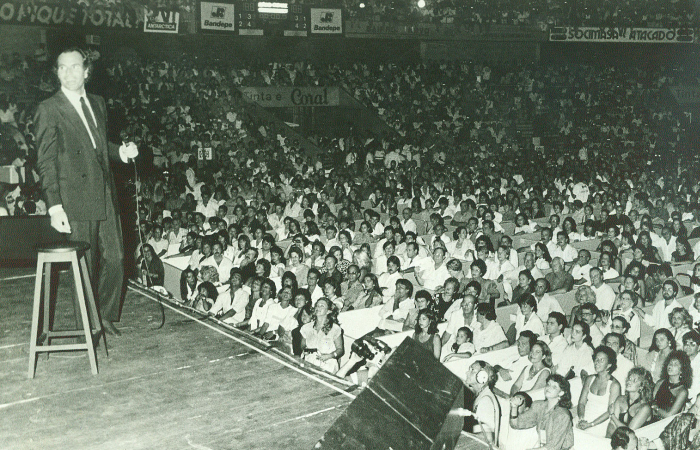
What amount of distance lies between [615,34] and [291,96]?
10.7 meters

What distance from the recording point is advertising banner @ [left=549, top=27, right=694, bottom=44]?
21703mm

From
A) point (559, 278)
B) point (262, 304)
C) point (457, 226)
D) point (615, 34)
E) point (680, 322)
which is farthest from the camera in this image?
point (615, 34)

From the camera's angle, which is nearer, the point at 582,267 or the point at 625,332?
the point at 625,332

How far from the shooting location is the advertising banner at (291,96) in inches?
741

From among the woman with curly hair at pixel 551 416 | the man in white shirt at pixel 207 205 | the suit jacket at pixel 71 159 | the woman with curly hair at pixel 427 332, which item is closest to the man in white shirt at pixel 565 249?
the woman with curly hair at pixel 427 332

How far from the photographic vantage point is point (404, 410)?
278 cm

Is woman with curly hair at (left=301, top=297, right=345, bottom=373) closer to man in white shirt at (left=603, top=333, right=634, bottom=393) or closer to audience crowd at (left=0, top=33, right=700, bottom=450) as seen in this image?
audience crowd at (left=0, top=33, right=700, bottom=450)

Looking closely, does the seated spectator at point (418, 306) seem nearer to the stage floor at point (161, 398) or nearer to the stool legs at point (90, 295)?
the stage floor at point (161, 398)

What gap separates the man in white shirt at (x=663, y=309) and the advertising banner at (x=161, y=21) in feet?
46.5

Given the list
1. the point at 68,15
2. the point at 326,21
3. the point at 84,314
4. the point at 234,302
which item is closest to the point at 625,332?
the point at 234,302

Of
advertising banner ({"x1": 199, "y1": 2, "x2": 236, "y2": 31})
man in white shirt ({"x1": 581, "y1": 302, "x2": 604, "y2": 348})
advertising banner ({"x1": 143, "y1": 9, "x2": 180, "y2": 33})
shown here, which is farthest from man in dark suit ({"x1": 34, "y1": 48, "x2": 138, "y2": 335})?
advertising banner ({"x1": 199, "y1": 2, "x2": 236, "y2": 31})

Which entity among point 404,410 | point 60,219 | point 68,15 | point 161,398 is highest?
point 68,15

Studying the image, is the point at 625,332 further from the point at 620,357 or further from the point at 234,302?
the point at 234,302

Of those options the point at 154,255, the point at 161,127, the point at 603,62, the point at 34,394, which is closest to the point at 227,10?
the point at 161,127
